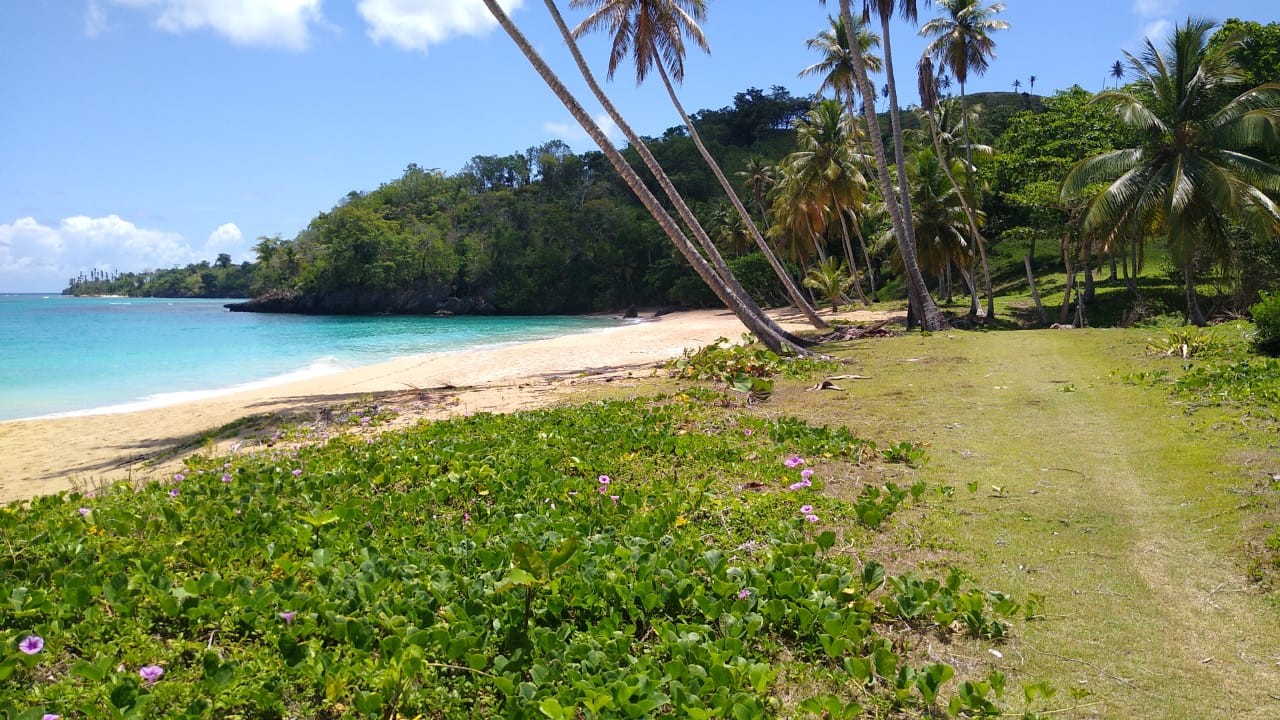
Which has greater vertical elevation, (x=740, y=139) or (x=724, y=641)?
(x=740, y=139)

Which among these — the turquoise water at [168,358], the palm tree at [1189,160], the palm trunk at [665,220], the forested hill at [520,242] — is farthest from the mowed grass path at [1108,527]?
the forested hill at [520,242]

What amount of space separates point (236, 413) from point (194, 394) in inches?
249

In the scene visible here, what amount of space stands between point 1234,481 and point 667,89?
19.8 metres

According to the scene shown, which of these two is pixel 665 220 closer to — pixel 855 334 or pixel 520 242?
pixel 855 334

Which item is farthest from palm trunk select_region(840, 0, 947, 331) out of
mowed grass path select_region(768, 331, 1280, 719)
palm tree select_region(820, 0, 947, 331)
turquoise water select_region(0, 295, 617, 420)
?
turquoise water select_region(0, 295, 617, 420)

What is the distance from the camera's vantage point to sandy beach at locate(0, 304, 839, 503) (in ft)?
29.9

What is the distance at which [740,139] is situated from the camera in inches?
3044

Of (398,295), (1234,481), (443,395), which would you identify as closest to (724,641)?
(1234,481)

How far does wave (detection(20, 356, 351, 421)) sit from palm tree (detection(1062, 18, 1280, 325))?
21.9 metres

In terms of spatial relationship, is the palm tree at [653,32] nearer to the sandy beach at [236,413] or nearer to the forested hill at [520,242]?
the sandy beach at [236,413]

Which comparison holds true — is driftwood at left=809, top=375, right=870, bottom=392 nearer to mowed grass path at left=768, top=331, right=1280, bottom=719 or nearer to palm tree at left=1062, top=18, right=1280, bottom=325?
mowed grass path at left=768, top=331, right=1280, bottom=719

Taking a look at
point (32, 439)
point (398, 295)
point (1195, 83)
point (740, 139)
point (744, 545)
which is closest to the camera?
point (744, 545)

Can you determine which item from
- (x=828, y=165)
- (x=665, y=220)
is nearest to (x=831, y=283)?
(x=828, y=165)

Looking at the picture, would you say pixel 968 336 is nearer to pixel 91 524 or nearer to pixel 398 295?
pixel 91 524
